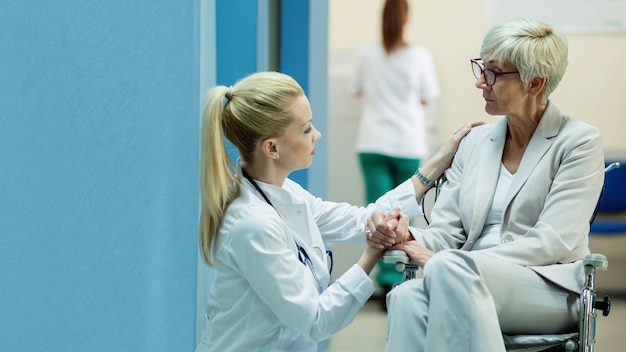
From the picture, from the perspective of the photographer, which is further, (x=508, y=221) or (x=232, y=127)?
(x=508, y=221)

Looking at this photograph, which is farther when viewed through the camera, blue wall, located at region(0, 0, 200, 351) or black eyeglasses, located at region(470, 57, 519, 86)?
blue wall, located at region(0, 0, 200, 351)

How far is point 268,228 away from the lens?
242 cm

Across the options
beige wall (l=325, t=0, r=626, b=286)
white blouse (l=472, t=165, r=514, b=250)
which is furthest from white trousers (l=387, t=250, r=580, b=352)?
beige wall (l=325, t=0, r=626, b=286)

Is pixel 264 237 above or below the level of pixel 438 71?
above

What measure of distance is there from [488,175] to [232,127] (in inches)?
30.7

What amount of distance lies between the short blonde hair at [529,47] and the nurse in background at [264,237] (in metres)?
0.57

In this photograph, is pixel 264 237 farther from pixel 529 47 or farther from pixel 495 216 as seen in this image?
pixel 529 47

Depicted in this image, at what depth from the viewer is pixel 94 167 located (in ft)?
9.89

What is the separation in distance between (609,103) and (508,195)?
4141 millimetres

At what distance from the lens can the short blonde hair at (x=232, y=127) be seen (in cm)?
251

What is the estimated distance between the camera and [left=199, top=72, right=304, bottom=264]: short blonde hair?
98.7 inches

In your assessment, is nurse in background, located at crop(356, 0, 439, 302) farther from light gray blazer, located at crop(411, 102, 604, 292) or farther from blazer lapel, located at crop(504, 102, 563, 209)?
blazer lapel, located at crop(504, 102, 563, 209)

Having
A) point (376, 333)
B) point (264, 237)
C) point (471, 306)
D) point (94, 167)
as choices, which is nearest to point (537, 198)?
point (471, 306)

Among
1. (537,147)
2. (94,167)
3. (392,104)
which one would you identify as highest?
(537,147)
